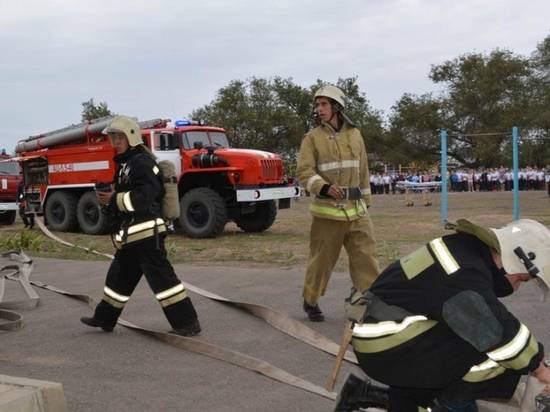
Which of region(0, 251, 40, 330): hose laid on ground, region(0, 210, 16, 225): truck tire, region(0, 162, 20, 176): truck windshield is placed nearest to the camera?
region(0, 251, 40, 330): hose laid on ground

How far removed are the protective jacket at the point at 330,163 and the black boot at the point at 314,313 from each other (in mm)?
845

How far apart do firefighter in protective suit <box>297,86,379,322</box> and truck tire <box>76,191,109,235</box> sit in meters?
10.9

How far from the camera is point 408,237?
530 inches

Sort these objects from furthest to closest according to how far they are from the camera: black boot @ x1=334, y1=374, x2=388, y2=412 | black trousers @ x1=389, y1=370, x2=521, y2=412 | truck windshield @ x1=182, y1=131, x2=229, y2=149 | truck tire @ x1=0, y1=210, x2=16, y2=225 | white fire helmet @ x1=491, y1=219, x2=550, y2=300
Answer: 1. truck tire @ x1=0, y1=210, x2=16, y2=225
2. truck windshield @ x1=182, y1=131, x2=229, y2=149
3. black boot @ x1=334, y1=374, x2=388, y2=412
4. black trousers @ x1=389, y1=370, x2=521, y2=412
5. white fire helmet @ x1=491, y1=219, x2=550, y2=300

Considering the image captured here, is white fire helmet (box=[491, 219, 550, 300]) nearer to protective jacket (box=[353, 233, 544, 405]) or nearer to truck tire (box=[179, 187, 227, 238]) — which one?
protective jacket (box=[353, 233, 544, 405])

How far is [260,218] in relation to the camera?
15656 mm

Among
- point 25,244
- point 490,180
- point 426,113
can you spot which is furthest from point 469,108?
point 25,244

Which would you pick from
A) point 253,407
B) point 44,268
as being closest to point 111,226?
point 253,407

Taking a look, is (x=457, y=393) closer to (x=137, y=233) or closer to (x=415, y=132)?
(x=137, y=233)

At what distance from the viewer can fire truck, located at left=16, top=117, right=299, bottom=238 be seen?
14.2 meters

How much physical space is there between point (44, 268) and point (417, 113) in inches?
2002

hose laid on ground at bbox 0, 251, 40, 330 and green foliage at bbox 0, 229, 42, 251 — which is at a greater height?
hose laid on ground at bbox 0, 251, 40, 330

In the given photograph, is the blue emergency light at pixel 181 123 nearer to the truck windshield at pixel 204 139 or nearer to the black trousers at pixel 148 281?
the truck windshield at pixel 204 139

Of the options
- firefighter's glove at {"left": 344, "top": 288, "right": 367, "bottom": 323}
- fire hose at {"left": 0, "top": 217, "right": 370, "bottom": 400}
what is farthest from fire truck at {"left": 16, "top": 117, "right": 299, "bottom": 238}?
firefighter's glove at {"left": 344, "top": 288, "right": 367, "bottom": 323}
